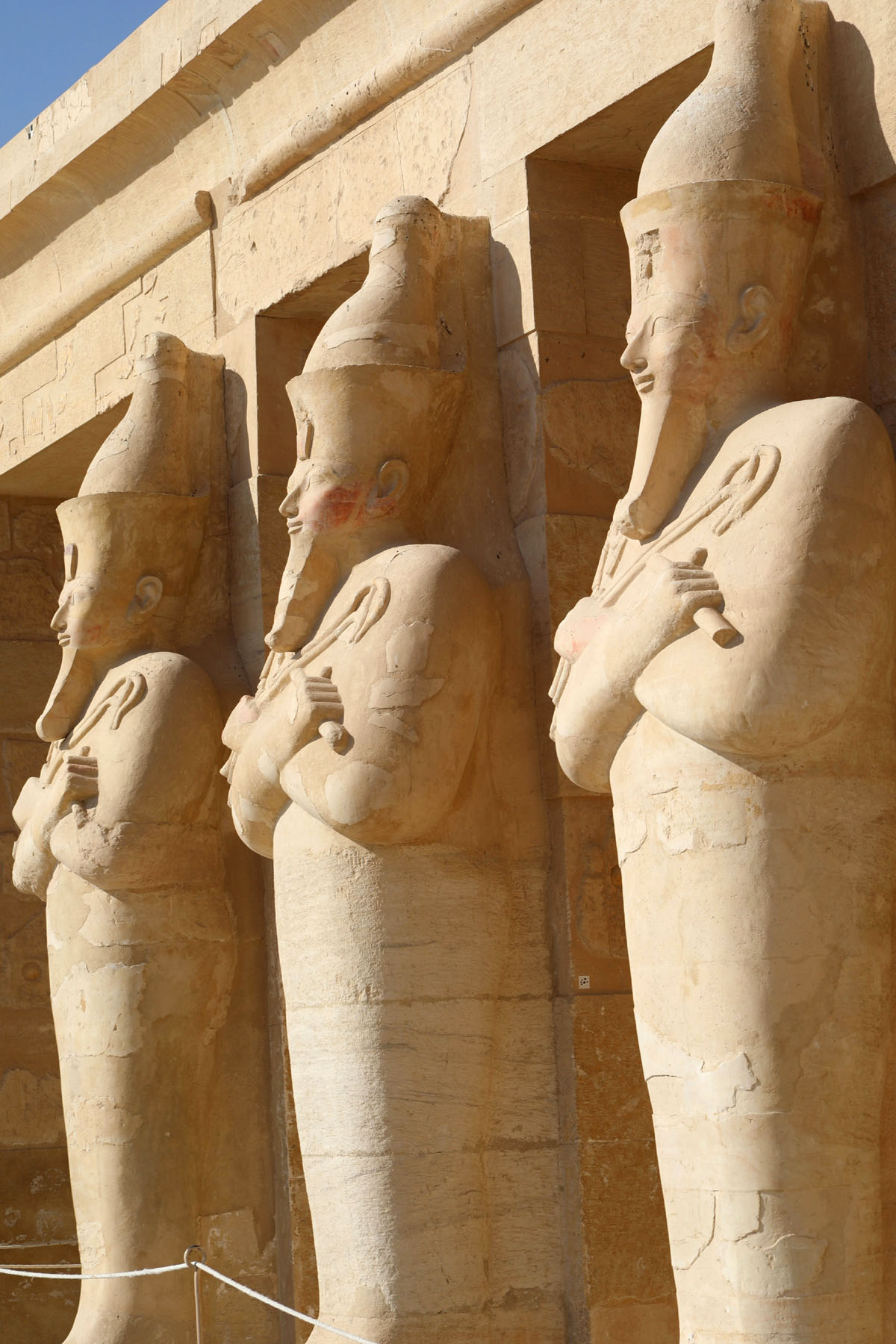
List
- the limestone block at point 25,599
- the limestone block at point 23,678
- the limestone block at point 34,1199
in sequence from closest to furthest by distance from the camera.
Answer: the limestone block at point 34,1199 < the limestone block at point 23,678 < the limestone block at point 25,599

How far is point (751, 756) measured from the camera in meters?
3.94

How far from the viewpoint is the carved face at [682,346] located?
4.22m

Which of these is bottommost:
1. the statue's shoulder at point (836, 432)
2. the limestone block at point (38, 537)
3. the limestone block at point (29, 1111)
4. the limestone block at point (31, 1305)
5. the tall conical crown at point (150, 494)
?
the limestone block at point (31, 1305)

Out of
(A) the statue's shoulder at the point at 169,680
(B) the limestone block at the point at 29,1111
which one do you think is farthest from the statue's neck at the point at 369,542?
(B) the limestone block at the point at 29,1111

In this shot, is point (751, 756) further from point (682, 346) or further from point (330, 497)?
point (330, 497)

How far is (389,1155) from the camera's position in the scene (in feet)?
15.6

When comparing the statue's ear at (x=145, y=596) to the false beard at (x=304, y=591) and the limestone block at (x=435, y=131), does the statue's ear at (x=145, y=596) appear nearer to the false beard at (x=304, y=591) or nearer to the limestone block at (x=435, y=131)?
the false beard at (x=304, y=591)

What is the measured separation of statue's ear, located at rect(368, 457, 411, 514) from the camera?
5125 mm

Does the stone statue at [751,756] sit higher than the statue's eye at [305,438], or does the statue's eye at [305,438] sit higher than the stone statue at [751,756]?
the statue's eye at [305,438]

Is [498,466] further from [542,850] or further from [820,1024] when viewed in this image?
Answer: [820,1024]

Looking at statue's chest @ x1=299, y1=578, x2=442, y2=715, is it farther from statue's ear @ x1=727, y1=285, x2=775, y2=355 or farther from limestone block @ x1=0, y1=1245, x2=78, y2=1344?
limestone block @ x1=0, y1=1245, x2=78, y2=1344

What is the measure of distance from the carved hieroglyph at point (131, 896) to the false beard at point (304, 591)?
2.58ft

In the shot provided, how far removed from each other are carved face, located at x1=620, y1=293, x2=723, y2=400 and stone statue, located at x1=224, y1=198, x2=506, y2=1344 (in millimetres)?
877

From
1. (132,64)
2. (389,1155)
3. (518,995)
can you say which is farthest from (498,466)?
(132,64)
